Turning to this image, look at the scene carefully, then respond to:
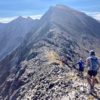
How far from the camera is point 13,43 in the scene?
181 metres

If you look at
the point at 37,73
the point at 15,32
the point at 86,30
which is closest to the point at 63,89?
the point at 37,73

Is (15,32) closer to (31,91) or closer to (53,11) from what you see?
(53,11)

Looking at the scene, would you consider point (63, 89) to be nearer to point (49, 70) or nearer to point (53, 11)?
point (49, 70)

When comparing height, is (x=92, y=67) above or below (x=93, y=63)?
below

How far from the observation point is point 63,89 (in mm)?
26859

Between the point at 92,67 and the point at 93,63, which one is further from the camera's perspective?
the point at 93,63

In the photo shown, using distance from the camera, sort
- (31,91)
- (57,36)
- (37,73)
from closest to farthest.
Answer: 1. (31,91)
2. (37,73)
3. (57,36)

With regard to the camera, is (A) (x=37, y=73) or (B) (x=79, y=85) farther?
(A) (x=37, y=73)

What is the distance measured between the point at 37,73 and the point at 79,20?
275 feet

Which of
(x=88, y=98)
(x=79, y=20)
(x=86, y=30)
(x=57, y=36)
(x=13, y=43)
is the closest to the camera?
(x=88, y=98)

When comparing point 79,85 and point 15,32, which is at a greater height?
point 79,85

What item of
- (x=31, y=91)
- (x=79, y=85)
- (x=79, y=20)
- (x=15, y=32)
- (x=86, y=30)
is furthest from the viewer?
(x=15, y=32)

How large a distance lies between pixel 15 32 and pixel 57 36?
127290 mm

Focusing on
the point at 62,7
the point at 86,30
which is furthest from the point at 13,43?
the point at 86,30
